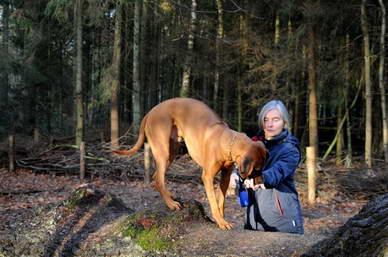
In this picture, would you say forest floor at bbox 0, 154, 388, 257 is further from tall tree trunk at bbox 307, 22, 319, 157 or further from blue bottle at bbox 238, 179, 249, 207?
tall tree trunk at bbox 307, 22, 319, 157

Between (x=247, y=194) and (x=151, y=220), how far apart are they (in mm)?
914

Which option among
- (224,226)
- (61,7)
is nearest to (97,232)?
(224,226)

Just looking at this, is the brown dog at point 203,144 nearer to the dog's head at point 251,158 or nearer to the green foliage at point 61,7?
the dog's head at point 251,158

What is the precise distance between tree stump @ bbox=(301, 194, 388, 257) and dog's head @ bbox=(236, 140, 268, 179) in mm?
926

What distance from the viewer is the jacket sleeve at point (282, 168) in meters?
2.88

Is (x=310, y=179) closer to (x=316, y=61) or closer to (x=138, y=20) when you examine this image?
(x=316, y=61)

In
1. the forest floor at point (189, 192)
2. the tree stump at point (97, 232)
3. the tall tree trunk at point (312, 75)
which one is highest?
the tall tree trunk at point (312, 75)

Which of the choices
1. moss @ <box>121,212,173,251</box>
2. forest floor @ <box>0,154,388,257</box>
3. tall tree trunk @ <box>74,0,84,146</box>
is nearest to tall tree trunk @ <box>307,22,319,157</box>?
forest floor @ <box>0,154,388,257</box>

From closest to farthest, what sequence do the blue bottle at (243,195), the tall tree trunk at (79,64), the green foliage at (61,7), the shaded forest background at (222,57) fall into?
the blue bottle at (243,195)
the shaded forest background at (222,57)
the green foliage at (61,7)
the tall tree trunk at (79,64)

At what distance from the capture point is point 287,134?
3.17 m

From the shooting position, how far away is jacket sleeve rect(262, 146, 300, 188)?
2.88m

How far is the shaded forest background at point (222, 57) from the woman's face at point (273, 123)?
625 cm

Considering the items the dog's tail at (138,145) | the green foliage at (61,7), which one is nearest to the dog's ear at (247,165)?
the dog's tail at (138,145)

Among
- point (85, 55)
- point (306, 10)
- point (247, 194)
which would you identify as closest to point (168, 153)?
point (247, 194)
